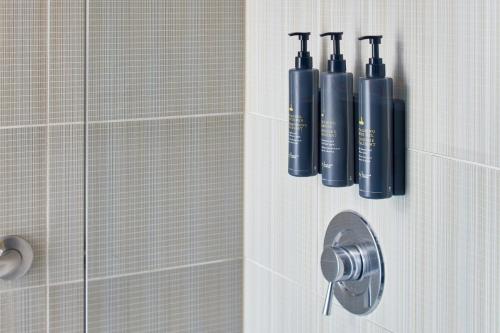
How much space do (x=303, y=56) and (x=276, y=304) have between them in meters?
0.51

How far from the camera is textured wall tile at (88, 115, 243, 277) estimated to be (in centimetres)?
160

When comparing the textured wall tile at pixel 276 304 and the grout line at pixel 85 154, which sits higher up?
the grout line at pixel 85 154

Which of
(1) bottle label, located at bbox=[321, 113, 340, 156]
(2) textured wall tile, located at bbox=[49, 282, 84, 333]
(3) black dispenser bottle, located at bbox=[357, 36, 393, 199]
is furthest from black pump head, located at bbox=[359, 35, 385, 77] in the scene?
(2) textured wall tile, located at bbox=[49, 282, 84, 333]

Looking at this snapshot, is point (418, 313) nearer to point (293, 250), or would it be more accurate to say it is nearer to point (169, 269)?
point (293, 250)

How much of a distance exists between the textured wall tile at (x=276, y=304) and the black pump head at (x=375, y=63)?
465 millimetres

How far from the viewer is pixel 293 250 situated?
5.26ft

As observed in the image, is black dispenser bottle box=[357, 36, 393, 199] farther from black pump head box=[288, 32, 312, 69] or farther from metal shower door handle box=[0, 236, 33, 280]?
→ metal shower door handle box=[0, 236, 33, 280]

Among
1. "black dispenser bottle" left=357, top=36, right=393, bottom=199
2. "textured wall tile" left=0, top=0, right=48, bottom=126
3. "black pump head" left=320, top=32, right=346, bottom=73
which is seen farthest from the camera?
"textured wall tile" left=0, top=0, right=48, bottom=126

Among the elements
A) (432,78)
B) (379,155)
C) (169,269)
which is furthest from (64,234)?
(432,78)

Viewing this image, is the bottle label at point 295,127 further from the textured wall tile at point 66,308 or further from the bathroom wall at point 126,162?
the textured wall tile at point 66,308

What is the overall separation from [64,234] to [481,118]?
2.66 ft

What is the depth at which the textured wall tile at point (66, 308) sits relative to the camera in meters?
1.58

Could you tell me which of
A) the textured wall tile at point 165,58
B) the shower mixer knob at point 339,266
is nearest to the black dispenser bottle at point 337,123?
the shower mixer knob at point 339,266

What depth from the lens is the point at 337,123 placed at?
4.46ft
